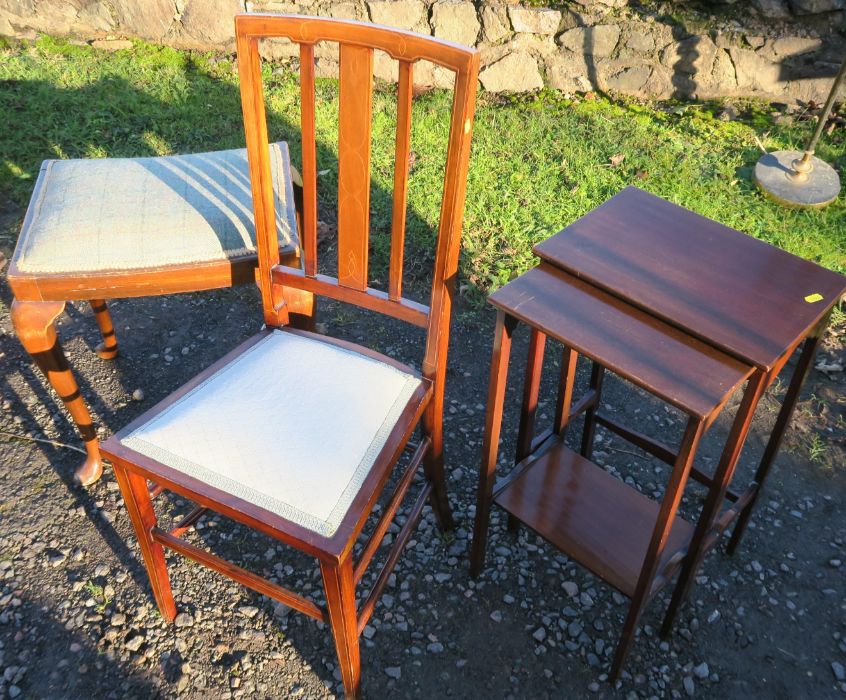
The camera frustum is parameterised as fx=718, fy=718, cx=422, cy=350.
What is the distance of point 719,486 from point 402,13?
3796 millimetres

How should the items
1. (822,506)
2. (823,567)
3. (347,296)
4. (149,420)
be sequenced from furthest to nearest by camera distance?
(822,506), (823,567), (347,296), (149,420)

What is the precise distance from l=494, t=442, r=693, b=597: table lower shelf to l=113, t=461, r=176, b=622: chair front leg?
101 cm

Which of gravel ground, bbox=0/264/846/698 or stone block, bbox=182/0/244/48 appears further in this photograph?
stone block, bbox=182/0/244/48

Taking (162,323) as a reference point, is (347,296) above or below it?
above

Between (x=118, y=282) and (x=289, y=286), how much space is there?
0.55 meters

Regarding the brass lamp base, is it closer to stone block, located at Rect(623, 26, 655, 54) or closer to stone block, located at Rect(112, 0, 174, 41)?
stone block, located at Rect(623, 26, 655, 54)

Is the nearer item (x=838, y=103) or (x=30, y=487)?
(x=30, y=487)

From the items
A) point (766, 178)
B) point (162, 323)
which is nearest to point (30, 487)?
point (162, 323)

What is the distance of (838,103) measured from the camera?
4277mm

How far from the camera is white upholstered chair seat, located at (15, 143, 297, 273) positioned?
2191mm

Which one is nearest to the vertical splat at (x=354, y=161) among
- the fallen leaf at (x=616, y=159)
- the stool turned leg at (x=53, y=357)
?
the stool turned leg at (x=53, y=357)

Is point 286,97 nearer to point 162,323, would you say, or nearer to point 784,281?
point 162,323

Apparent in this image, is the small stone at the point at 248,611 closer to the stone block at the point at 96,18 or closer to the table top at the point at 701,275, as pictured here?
the table top at the point at 701,275

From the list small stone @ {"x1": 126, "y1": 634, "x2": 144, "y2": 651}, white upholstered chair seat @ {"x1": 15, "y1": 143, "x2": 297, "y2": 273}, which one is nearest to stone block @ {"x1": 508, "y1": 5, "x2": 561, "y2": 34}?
white upholstered chair seat @ {"x1": 15, "y1": 143, "x2": 297, "y2": 273}
